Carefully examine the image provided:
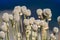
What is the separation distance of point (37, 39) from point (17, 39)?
3.1 inches

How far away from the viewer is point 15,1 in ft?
4.70

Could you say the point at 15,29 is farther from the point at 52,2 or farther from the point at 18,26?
the point at 52,2

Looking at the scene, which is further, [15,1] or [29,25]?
[15,1]

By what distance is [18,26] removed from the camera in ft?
2.29

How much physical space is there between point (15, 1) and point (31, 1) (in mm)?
126

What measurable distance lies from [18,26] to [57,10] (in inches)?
29.0

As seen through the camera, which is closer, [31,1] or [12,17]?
[12,17]

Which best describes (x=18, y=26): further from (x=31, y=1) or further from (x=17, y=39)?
(x=31, y=1)

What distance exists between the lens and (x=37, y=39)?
2.29 feet

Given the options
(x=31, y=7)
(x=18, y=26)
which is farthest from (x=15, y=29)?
(x=31, y=7)

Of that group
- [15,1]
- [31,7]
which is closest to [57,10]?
[31,7]

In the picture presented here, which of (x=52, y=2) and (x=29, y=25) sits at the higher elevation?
(x=52, y=2)

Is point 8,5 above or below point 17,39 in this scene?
above

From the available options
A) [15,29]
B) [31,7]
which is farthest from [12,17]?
[31,7]
